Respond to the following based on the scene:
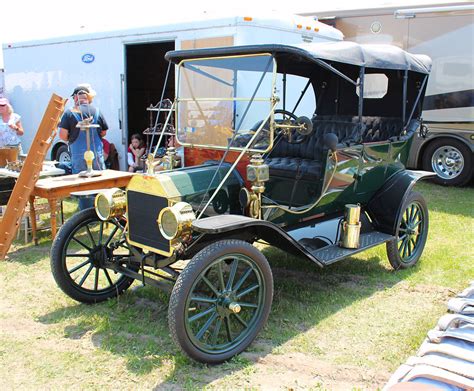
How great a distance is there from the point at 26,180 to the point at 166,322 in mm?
2277

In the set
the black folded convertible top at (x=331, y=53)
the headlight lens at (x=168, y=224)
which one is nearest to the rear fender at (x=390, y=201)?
the black folded convertible top at (x=331, y=53)

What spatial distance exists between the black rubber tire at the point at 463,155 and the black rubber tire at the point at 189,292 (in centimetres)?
648

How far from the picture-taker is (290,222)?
393 centimetres

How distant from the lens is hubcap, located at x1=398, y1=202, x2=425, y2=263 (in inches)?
183

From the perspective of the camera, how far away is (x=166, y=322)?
3.53 metres

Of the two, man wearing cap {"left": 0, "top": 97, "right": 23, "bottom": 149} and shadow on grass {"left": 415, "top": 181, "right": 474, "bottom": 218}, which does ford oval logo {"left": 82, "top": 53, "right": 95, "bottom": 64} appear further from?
shadow on grass {"left": 415, "top": 181, "right": 474, "bottom": 218}

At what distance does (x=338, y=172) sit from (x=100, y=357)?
86.5 inches

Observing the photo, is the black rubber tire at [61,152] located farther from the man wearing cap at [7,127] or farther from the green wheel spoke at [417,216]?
the green wheel spoke at [417,216]

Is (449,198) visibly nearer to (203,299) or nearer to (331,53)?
(331,53)

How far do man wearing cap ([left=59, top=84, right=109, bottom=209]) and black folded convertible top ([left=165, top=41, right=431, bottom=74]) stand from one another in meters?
1.99

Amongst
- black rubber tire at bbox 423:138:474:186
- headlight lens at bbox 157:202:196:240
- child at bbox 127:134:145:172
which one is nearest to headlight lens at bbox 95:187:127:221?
headlight lens at bbox 157:202:196:240

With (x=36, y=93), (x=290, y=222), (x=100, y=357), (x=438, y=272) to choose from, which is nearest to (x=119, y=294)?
(x=100, y=357)

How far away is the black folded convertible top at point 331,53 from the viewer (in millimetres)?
3387

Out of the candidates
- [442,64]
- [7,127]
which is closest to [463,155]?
[442,64]
